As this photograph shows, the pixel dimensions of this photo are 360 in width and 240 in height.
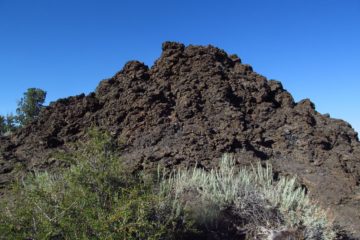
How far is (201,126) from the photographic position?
35.0 feet

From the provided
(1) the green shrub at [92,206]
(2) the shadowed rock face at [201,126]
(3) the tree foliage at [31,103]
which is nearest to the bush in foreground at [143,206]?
(1) the green shrub at [92,206]

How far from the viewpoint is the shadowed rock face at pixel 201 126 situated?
9930mm

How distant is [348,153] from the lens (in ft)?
36.5

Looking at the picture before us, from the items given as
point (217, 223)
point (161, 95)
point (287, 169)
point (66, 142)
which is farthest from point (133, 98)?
point (217, 223)

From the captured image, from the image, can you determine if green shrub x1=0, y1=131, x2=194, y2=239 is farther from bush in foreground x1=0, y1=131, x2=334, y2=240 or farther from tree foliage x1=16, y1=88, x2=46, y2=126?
tree foliage x1=16, y1=88, x2=46, y2=126

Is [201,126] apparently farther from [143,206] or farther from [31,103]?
[31,103]

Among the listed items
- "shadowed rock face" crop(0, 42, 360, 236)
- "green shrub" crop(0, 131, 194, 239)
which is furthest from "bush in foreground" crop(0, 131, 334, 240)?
"shadowed rock face" crop(0, 42, 360, 236)

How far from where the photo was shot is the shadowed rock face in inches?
391

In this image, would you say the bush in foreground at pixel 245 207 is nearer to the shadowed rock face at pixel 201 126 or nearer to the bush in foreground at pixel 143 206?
the bush in foreground at pixel 143 206

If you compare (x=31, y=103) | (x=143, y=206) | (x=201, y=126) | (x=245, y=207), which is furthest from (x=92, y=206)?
(x=31, y=103)

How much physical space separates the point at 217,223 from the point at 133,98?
185 inches

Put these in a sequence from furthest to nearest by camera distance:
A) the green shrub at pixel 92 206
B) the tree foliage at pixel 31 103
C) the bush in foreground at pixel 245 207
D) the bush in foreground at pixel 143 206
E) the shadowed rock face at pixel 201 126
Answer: the tree foliage at pixel 31 103, the shadowed rock face at pixel 201 126, the bush in foreground at pixel 245 207, the bush in foreground at pixel 143 206, the green shrub at pixel 92 206

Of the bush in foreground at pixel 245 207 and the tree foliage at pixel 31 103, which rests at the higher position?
the tree foliage at pixel 31 103

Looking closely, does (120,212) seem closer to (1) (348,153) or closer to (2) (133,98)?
(2) (133,98)
